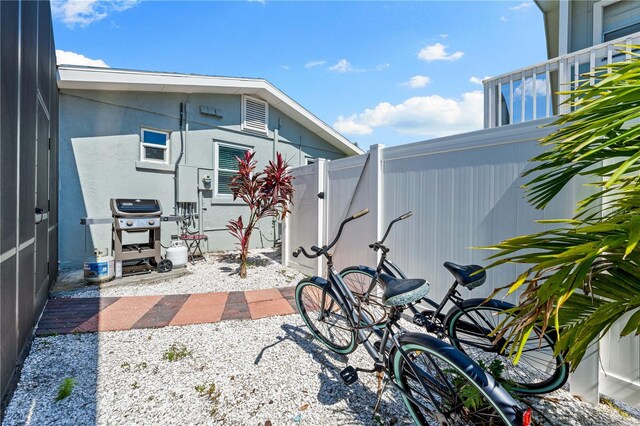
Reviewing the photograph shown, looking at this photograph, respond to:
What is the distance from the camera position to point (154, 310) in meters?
3.45

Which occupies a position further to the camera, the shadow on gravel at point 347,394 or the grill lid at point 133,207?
the grill lid at point 133,207

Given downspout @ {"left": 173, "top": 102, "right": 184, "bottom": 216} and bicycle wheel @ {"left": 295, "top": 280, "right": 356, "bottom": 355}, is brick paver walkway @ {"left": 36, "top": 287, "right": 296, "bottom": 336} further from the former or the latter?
downspout @ {"left": 173, "top": 102, "right": 184, "bottom": 216}

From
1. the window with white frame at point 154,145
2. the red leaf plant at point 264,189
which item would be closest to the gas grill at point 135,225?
the red leaf plant at point 264,189

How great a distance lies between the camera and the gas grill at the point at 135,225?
4.55 m

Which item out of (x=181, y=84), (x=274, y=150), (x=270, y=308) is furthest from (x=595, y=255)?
(x=274, y=150)

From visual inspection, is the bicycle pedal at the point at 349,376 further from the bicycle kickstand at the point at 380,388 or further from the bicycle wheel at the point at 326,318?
the bicycle wheel at the point at 326,318

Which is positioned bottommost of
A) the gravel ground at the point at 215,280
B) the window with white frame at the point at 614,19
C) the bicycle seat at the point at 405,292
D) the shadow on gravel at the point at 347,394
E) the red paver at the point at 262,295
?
the shadow on gravel at the point at 347,394

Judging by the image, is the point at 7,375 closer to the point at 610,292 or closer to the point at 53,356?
the point at 53,356

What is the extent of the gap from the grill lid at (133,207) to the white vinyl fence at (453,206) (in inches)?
127

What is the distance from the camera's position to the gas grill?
4547mm

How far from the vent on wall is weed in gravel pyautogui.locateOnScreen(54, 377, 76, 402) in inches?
249

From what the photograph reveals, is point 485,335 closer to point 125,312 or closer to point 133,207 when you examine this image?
point 125,312

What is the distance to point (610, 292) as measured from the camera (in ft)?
3.73

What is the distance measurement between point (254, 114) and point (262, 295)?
17.6 feet
